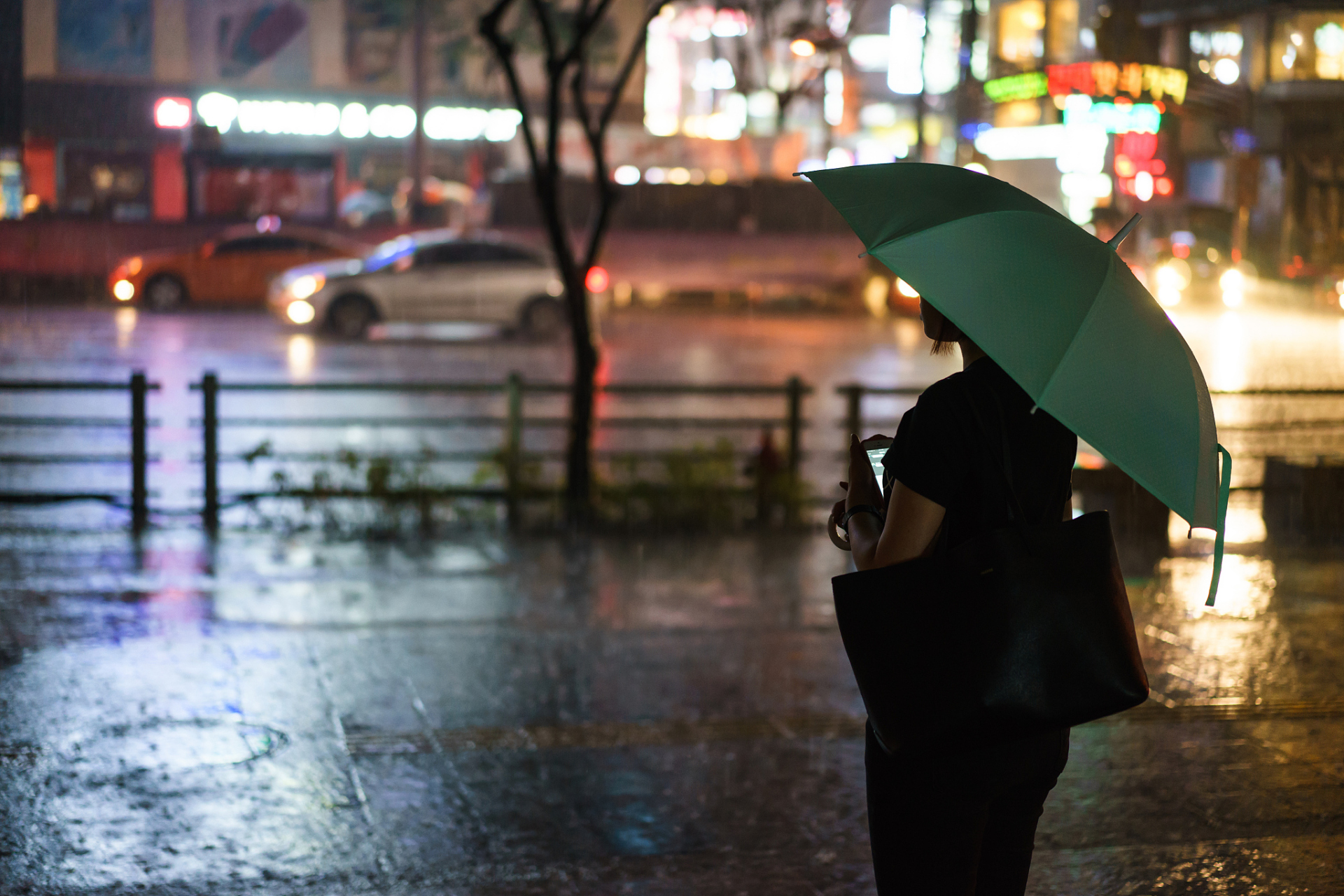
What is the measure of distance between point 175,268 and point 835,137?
43.0m

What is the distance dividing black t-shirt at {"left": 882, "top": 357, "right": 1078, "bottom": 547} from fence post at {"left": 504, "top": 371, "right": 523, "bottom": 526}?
22.3 feet

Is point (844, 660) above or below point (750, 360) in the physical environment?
below

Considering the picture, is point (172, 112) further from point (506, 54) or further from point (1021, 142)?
point (1021, 142)

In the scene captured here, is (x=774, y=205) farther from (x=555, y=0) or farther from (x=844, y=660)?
(x=844, y=660)

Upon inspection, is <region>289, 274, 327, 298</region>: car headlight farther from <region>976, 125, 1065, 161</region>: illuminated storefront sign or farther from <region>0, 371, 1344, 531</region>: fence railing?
<region>976, 125, 1065, 161</region>: illuminated storefront sign

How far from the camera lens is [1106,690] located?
2.45m

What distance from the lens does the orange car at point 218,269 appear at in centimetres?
2489

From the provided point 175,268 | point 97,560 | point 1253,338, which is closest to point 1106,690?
point 97,560

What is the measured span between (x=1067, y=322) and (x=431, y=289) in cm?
2033

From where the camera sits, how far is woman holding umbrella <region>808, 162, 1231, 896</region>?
240 centimetres

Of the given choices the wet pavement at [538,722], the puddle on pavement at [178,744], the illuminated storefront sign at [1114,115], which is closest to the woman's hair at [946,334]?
the wet pavement at [538,722]

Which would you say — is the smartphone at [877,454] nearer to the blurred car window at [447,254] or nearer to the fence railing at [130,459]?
the fence railing at [130,459]

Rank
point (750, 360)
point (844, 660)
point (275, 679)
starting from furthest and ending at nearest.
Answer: point (750, 360) → point (844, 660) → point (275, 679)

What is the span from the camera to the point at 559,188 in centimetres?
963
